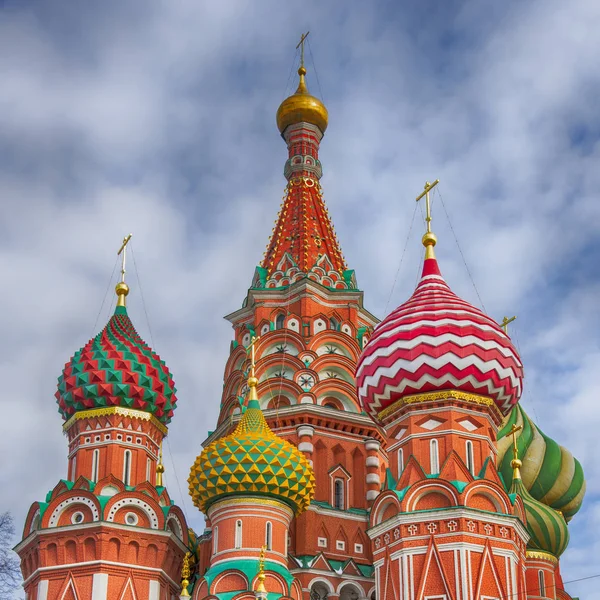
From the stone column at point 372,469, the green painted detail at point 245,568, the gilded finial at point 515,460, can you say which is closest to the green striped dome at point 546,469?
the gilded finial at point 515,460

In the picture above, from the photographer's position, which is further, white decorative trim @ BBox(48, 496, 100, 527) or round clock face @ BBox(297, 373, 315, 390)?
round clock face @ BBox(297, 373, 315, 390)

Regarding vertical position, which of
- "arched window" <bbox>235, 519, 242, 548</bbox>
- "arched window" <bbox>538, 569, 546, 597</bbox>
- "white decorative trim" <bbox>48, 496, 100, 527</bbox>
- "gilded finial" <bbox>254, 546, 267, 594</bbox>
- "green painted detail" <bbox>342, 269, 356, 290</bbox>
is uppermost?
"green painted detail" <bbox>342, 269, 356, 290</bbox>

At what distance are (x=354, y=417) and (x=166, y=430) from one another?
11.9 ft

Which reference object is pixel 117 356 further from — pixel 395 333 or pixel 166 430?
pixel 395 333

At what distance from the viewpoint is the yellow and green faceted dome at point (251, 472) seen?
2102 centimetres

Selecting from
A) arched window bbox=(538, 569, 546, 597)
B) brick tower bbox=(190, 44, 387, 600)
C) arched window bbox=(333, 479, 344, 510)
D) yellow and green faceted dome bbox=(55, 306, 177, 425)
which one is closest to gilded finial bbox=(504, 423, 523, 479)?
arched window bbox=(538, 569, 546, 597)

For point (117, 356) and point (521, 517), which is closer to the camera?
point (521, 517)

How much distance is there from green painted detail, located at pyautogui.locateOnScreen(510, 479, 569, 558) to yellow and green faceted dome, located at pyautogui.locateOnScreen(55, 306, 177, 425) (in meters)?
7.13

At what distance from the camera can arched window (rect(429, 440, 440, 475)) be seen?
21.3m

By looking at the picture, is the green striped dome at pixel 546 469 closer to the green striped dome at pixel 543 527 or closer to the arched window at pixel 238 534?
the green striped dome at pixel 543 527

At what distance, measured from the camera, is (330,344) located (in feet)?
85.6

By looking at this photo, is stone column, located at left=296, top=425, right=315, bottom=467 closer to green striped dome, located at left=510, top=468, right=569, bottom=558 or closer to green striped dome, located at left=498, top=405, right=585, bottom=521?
green striped dome, located at left=498, top=405, right=585, bottom=521

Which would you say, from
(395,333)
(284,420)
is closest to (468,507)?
(395,333)

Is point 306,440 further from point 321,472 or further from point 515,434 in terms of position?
point 515,434
